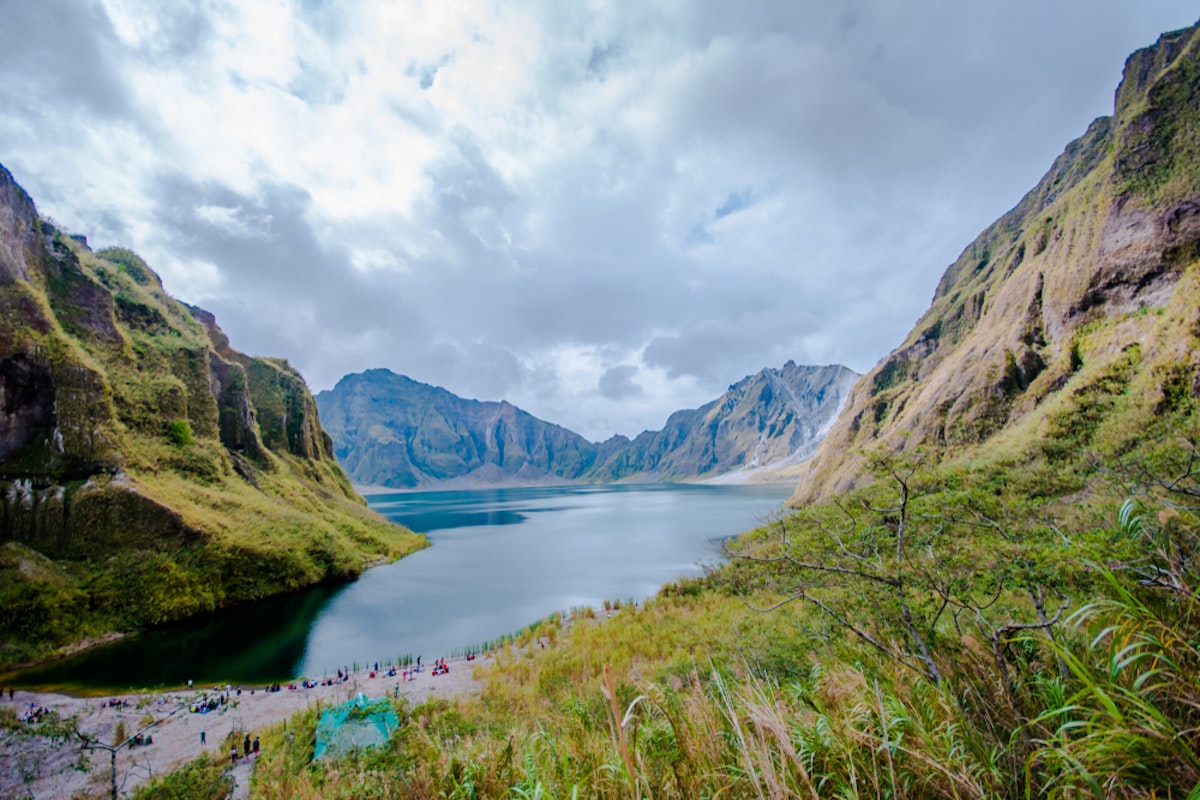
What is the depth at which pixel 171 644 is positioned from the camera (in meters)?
25.5

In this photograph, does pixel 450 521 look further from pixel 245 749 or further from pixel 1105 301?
pixel 1105 301

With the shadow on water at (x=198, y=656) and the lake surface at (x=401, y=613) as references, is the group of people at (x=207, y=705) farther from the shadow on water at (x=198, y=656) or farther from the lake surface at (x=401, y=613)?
the lake surface at (x=401, y=613)

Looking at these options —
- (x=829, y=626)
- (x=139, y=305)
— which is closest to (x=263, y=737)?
(x=829, y=626)

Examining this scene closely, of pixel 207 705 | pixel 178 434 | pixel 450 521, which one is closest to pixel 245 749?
pixel 207 705

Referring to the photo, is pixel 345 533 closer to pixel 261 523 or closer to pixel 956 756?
pixel 261 523

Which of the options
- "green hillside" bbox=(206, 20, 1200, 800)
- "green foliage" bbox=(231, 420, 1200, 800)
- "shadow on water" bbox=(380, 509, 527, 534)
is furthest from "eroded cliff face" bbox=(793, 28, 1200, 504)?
"shadow on water" bbox=(380, 509, 527, 534)

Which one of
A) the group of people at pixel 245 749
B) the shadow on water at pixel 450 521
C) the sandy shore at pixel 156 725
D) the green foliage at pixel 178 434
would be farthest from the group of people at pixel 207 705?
the shadow on water at pixel 450 521

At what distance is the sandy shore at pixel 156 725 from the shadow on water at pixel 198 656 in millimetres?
2261

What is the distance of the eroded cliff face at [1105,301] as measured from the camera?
23.5m

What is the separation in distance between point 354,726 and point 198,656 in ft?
64.6

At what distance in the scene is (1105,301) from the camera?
3016cm

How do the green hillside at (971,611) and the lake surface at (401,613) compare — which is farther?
the lake surface at (401,613)

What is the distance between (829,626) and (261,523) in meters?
44.8

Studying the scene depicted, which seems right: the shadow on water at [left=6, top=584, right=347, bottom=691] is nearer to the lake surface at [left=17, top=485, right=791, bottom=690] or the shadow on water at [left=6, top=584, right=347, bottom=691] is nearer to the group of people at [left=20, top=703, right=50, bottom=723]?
the lake surface at [left=17, top=485, right=791, bottom=690]
